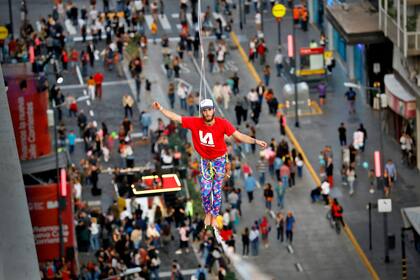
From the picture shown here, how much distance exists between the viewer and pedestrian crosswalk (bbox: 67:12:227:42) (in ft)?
438

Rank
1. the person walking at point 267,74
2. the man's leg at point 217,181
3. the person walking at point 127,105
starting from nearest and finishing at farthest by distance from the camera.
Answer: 1. the man's leg at point 217,181
2. the person walking at point 127,105
3. the person walking at point 267,74

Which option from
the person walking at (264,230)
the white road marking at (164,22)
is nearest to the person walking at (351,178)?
the person walking at (264,230)

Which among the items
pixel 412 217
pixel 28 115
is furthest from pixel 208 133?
pixel 412 217

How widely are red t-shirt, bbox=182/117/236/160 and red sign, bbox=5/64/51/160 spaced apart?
145 feet

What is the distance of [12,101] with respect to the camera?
306 ft

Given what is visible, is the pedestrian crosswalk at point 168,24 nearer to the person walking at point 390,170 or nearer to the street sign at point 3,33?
the street sign at point 3,33

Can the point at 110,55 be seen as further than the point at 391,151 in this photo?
Yes

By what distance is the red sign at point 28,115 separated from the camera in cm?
9344

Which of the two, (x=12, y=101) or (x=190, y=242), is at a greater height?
(x=12, y=101)

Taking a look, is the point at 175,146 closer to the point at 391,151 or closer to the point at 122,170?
the point at 122,170

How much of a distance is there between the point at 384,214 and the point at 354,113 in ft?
68.3

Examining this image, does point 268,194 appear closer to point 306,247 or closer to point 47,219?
point 306,247

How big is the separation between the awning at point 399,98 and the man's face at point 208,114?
194 feet

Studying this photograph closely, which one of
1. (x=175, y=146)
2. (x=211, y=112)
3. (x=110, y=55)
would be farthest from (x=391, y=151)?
(x=211, y=112)
